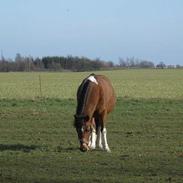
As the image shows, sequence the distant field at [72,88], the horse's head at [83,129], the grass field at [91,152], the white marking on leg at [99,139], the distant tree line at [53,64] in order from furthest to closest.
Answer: the distant tree line at [53,64] < the distant field at [72,88] < the white marking on leg at [99,139] < the horse's head at [83,129] < the grass field at [91,152]

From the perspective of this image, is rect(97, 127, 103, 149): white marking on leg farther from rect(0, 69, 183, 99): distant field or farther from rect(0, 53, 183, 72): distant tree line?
rect(0, 53, 183, 72): distant tree line

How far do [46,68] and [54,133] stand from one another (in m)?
105

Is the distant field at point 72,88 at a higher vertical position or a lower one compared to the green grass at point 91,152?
lower

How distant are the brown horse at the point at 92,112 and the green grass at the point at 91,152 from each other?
42 centimetres

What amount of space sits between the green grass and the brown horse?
0.42 meters

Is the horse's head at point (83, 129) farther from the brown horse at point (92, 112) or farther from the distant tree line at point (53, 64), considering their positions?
the distant tree line at point (53, 64)

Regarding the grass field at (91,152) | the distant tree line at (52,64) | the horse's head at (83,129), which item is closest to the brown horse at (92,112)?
the horse's head at (83,129)

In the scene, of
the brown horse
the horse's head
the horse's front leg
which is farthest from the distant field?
the horse's head

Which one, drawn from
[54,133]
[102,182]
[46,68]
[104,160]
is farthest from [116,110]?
[46,68]

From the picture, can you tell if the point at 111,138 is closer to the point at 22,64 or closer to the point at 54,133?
the point at 54,133

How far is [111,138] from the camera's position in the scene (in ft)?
57.3

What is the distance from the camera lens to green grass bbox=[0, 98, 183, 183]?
11109 mm

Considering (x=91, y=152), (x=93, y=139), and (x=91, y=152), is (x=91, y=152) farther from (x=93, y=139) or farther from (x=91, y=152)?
(x=93, y=139)

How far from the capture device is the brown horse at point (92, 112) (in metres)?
14.2
